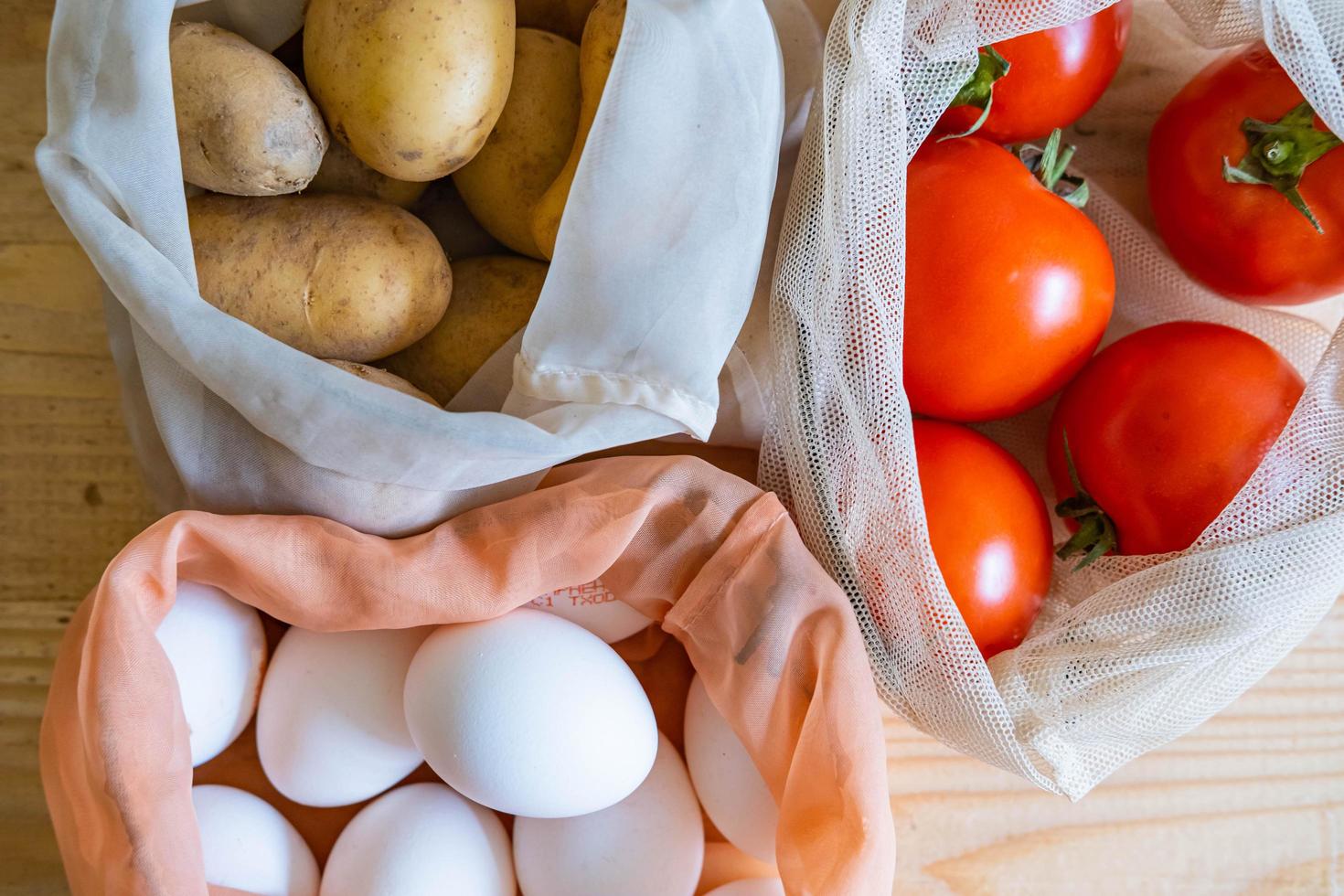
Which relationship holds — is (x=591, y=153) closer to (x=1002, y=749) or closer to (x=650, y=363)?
(x=650, y=363)

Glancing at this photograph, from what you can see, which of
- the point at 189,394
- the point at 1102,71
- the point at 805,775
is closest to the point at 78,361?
the point at 189,394

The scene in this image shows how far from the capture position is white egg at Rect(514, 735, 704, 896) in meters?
0.50

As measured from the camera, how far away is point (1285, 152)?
508mm

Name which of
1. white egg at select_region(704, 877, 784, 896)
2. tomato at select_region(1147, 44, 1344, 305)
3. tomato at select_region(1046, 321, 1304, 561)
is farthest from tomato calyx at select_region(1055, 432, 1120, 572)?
white egg at select_region(704, 877, 784, 896)

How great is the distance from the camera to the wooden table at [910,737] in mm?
566

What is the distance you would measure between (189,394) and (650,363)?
214 millimetres

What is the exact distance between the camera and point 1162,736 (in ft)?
1.76

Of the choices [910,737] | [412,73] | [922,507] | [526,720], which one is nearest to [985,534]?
[922,507]

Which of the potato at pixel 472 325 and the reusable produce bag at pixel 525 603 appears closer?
the reusable produce bag at pixel 525 603

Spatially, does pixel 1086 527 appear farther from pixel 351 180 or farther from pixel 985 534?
pixel 351 180

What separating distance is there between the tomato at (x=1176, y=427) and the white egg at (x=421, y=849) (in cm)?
36

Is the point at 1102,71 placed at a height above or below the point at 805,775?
above

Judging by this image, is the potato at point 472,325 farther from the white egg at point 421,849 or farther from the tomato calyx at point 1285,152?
the tomato calyx at point 1285,152

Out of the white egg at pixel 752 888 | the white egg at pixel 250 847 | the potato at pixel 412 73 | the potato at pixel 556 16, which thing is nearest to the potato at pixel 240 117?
the potato at pixel 412 73
